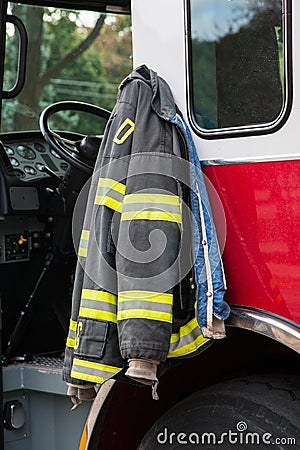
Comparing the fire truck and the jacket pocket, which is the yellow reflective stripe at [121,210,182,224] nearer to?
the fire truck

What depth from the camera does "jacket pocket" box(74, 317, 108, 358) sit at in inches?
99.8

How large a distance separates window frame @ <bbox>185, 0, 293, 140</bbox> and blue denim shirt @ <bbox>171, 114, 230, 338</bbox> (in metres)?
0.08

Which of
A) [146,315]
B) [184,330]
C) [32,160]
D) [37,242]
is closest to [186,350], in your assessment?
[184,330]

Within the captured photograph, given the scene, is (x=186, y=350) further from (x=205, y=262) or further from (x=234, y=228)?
(x=234, y=228)

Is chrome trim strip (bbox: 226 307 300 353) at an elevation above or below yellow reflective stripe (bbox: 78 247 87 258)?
below

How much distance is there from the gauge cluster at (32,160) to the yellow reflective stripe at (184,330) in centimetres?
163

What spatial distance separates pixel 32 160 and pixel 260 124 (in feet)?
6.38

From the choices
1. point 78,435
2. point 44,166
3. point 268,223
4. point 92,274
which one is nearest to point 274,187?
point 268,223

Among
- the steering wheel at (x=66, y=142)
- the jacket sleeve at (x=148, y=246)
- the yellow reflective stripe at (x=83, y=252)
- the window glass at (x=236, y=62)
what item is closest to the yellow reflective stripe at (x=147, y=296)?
the jacket sleeve at (x=148, y=246)

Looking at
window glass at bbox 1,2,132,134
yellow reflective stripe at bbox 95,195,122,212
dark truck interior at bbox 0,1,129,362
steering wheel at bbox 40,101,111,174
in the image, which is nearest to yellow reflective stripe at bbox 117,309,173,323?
yellow reflective stripe at bbox 95,195,122,212

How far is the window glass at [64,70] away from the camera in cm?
851

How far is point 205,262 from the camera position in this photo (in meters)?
2.50

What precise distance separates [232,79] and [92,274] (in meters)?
0.70

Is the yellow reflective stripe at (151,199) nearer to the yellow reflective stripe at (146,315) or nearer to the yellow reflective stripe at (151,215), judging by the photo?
the yellow reflective stripe at (151,215)
